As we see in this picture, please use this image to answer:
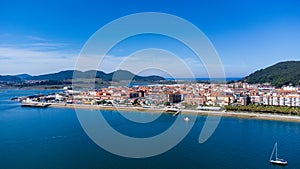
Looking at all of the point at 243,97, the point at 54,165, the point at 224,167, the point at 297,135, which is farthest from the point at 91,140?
the point at 243,97

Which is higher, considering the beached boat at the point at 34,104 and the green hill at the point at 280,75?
the green hill at the point at 280,75

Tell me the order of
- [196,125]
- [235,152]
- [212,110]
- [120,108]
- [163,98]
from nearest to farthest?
[235,152] < [196,125] < [212,110] < [120,108] < [163,98]

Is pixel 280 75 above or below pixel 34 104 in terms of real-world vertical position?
above

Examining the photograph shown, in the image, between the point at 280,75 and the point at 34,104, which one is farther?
the point at 280,75

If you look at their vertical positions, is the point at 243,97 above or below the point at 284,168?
above

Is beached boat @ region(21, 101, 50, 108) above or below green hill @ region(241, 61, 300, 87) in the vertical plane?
below

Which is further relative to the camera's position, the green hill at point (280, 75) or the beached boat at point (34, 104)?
the green hill at point (280, 75)

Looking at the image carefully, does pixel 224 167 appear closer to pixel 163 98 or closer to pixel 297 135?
pixel 297 135

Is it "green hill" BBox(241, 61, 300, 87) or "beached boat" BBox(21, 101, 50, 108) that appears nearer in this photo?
"beached boat" BBox(21, 101, 50, 108)
